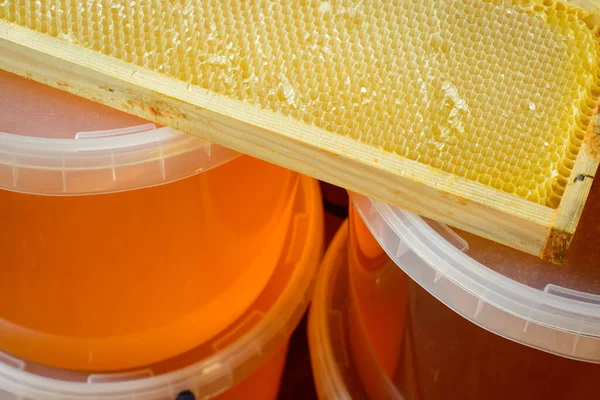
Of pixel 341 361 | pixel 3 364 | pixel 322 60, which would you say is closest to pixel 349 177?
pixel 322 60

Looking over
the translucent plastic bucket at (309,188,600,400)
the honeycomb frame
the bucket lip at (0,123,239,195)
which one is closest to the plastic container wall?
the translucent plastic bucket at (309,188,600,400)

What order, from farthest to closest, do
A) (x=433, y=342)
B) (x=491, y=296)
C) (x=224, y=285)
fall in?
1. (x=224, y=285)
2. (x=433, y=342)
3. (x=491, y=296)

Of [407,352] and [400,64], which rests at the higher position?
[400,64]

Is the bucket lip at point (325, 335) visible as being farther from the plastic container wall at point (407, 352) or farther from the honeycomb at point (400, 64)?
the honeycomb at point (400, 64)

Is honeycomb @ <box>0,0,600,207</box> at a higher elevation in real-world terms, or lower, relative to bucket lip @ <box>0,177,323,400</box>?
higher

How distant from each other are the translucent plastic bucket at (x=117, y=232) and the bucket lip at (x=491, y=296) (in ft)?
0.72

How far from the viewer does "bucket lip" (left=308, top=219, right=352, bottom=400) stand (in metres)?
0.88

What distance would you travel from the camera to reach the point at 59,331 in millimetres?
818

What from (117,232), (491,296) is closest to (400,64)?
(491,296)

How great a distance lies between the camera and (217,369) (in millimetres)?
860

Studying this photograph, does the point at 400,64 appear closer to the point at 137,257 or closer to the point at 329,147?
the point at 329,147

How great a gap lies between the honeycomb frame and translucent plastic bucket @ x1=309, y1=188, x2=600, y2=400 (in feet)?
0.14

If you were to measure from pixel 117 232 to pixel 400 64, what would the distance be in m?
0.36

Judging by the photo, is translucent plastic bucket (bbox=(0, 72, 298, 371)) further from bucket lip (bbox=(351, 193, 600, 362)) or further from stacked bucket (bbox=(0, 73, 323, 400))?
bucket lip (bbox=(351, 193, 600, 362))
